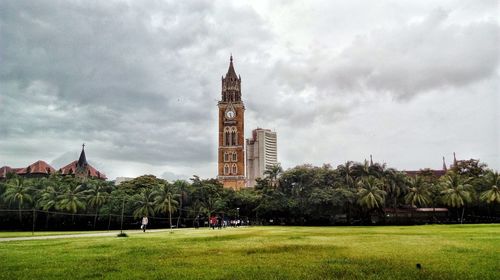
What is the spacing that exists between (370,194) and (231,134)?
199 ft

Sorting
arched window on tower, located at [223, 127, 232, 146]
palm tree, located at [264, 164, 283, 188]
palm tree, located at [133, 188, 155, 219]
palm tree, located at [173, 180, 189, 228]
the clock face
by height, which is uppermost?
the clock face

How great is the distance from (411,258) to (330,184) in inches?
2016

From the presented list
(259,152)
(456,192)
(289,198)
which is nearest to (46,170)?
(289,198)

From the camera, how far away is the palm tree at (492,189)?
2148 inches

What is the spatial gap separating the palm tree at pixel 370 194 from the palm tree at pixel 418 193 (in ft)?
15.3

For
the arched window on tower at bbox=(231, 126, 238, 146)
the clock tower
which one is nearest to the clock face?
the clock tower

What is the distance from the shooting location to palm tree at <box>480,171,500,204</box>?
54562 millimetres

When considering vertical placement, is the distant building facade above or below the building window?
below

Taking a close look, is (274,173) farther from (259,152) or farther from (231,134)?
(259,152)

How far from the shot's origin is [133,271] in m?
8.96

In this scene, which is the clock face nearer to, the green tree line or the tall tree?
the green tree line

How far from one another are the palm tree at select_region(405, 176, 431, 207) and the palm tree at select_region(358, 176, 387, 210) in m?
4.65

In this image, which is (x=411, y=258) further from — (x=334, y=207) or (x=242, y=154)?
(x=242, y=154)

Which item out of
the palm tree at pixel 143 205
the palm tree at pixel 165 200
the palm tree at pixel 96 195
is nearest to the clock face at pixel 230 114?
the palm tree at pixel 165 200
